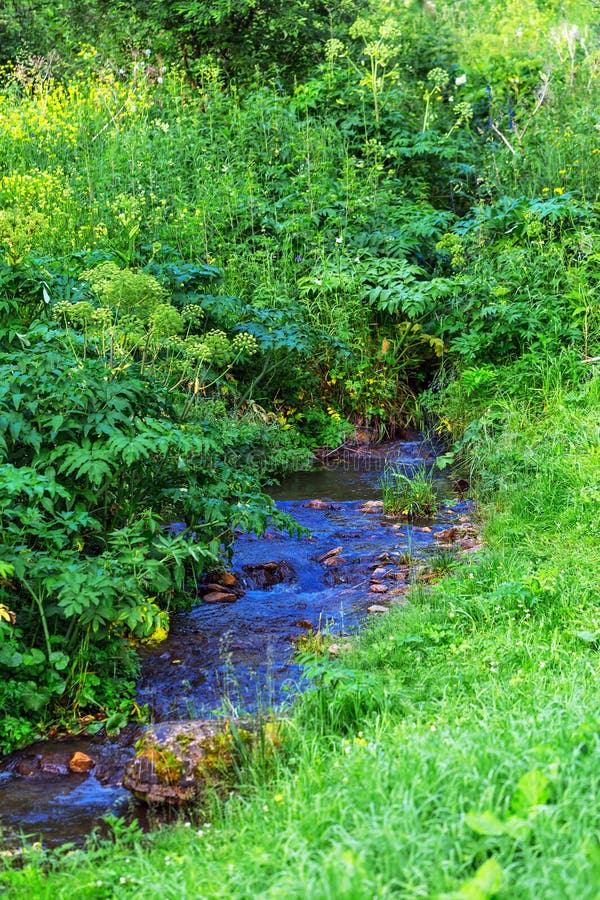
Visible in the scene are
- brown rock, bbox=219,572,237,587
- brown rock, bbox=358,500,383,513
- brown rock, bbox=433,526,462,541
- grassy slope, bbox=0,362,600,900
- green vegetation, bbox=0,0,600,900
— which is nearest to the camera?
grassy slope, bbox=0,362,600,900

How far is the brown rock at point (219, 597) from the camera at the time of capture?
5977mm

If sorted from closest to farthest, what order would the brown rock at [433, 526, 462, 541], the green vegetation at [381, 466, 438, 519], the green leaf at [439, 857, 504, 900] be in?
the green leaf at [439, 857, 504, 900] → the brown rock at [433, 526, 462, 541] → the green vegetation at [381, 466, 438, 519]

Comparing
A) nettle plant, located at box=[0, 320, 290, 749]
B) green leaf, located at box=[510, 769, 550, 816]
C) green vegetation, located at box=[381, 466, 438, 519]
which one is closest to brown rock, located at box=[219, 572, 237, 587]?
nettle plant, located at box=[0, 320, 290, 749]

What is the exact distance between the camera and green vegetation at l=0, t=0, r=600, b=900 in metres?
2.92

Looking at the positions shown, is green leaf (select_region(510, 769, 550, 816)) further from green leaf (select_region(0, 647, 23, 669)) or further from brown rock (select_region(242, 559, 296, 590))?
brown rock (select_region(242, 559, 296, 590))

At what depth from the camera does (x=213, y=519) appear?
206 inches

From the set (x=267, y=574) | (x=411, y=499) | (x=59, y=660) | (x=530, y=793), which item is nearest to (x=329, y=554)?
(x=267, y=574)

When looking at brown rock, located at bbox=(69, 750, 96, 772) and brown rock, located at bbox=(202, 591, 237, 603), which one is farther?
brown rock, located at bbox=(202, 591, 237, 603)

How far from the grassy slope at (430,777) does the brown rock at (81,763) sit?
0.70 m

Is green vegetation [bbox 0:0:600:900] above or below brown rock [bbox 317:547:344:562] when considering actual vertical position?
above

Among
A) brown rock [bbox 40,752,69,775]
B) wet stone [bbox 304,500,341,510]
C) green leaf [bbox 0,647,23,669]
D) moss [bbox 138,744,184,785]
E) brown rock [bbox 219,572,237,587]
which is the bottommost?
wet stone [bbox 304,500,341,510]

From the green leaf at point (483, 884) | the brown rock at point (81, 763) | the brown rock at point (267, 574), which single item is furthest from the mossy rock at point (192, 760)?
the brown rock at point (267, 574)

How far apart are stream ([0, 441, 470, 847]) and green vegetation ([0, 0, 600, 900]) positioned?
249 millimetres

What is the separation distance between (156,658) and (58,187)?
6047mm
